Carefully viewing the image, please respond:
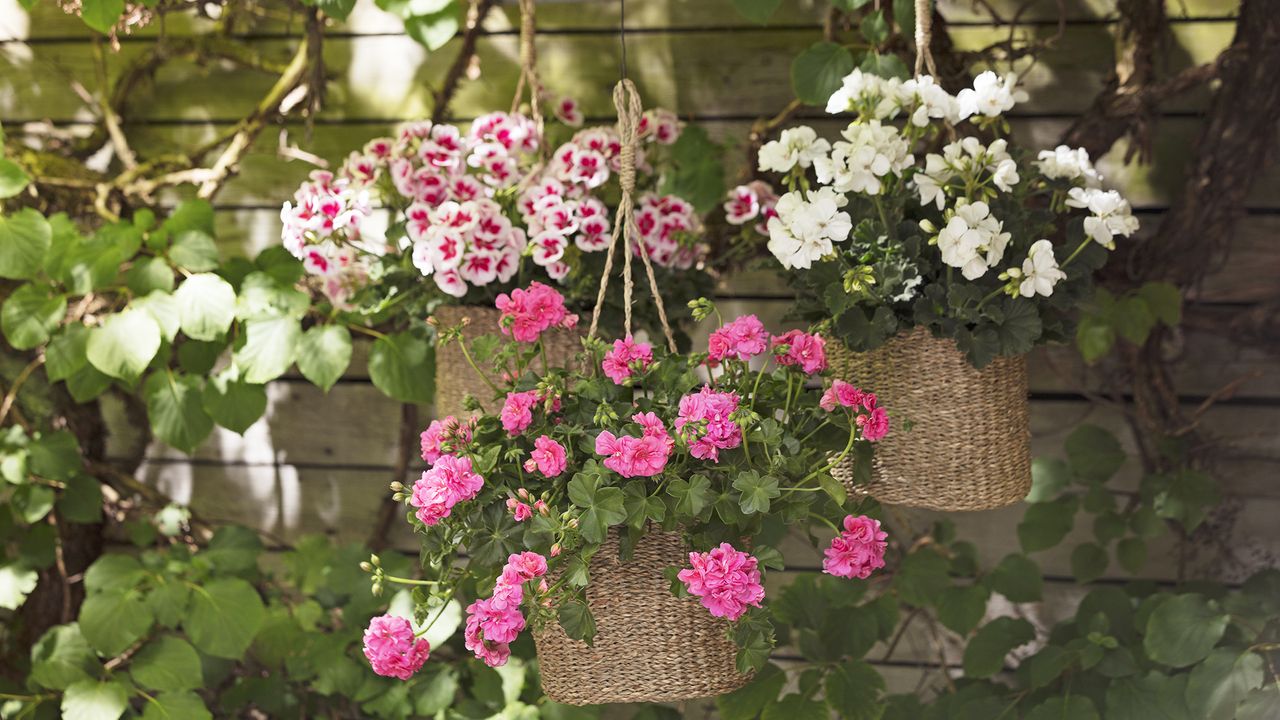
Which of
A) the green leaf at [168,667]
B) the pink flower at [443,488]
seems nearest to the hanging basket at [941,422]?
the pink flower at [443,488]

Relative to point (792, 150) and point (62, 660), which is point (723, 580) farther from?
point (62, 660)

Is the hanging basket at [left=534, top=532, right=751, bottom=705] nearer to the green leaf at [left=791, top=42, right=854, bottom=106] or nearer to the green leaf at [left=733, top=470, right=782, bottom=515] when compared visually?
the green leaf at [left=733, top=470, right=782, bottom=515]

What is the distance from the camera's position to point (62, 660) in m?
1.76

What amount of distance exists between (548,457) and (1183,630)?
94 cm

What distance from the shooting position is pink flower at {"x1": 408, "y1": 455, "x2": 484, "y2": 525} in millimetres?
1132

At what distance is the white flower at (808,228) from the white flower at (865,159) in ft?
0.08

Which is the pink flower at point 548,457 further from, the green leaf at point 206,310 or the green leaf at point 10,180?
the green leaf at point 10,180

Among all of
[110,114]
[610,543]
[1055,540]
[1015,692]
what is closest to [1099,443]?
[1055,540]

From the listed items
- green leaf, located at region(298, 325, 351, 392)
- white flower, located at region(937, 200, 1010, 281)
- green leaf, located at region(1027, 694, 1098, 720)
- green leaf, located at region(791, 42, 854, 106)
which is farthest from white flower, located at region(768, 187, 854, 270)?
green leaf, located at region(1027, 694, 1098, 720)

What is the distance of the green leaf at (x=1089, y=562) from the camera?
70.4 inches

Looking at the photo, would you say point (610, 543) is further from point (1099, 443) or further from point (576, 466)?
point (1099, 443)

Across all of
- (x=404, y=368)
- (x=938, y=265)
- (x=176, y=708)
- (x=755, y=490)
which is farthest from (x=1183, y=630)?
(x=176, y=708)

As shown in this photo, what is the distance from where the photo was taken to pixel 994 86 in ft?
4.16

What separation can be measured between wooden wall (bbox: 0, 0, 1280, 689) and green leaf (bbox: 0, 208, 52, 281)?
385 mm
